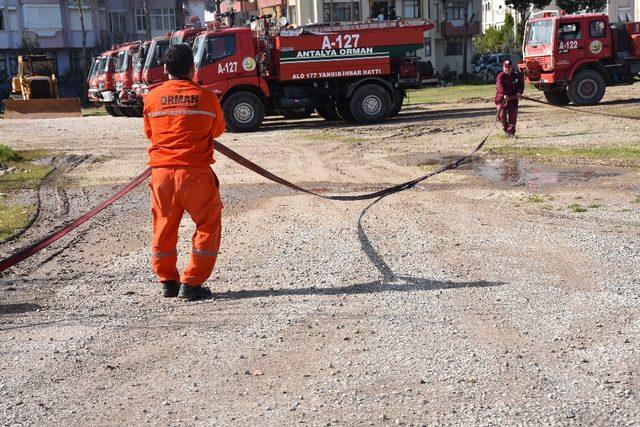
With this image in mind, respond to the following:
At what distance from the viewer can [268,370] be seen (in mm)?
5844

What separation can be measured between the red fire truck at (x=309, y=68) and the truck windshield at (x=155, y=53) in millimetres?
5513

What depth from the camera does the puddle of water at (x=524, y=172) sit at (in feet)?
47.0

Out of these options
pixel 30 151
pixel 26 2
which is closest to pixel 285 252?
pixel 30 151

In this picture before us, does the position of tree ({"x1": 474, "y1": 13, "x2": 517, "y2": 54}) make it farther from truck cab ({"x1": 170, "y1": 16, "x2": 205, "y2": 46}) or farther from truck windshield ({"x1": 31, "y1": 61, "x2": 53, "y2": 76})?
truck cab ({"x1": 170, "y1": 16, "x2": 205, "y2": 46})

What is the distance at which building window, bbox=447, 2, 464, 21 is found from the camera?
234ft

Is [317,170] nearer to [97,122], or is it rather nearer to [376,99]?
[376,99]

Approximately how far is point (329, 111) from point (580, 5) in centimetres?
3725

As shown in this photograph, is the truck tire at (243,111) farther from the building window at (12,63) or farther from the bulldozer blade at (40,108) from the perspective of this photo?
the building window at (12,63)

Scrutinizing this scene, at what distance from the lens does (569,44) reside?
28312 millimetres

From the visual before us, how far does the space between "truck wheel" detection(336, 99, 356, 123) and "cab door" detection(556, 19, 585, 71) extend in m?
5.92

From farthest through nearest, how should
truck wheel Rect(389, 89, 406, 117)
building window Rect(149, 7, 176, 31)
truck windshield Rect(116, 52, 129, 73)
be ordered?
building window Rect(149, 7, 176, 31) → truck windshield Rect(116, 52, 129, 73) → truck wheel Rect(389, 89, 406, 117)

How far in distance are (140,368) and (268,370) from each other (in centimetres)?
76

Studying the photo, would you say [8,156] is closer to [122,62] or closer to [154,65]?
[154,65]

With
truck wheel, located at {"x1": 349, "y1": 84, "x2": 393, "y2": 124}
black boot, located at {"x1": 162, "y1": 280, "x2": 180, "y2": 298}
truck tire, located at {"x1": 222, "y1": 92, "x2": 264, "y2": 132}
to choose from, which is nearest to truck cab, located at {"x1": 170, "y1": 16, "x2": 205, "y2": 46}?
truck tire, located at {"x1": 222, "y1": 92, "x2": 264, "y2": 132}
